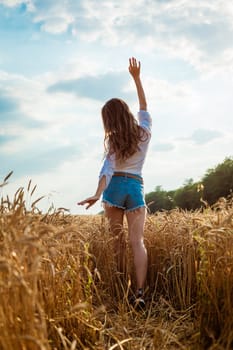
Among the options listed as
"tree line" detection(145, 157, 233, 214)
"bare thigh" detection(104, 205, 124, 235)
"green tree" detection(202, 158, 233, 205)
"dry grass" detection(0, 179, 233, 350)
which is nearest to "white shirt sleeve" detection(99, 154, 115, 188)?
"bare thigh" detection(104, 205, 124, 235)

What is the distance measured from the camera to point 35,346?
2.40 m

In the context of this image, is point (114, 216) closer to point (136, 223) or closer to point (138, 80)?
point (136, 223)

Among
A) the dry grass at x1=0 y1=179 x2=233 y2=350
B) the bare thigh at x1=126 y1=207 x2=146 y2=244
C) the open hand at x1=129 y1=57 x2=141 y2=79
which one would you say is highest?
the open hand at x1=129 y1=57 x2=141 y2=79

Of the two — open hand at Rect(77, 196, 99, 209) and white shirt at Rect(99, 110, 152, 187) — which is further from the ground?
white shirt at Rect(99, 110, 152, 187)

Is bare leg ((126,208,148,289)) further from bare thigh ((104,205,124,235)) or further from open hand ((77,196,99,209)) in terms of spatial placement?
open hand ((77,196,99,209))

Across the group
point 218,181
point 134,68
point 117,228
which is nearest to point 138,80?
point 134,68

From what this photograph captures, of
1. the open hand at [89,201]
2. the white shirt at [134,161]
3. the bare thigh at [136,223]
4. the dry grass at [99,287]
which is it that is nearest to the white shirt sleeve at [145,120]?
the white shirt at [134,161]

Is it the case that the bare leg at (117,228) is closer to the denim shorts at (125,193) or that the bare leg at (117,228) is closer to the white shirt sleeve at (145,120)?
the denim shorts at (125,193)

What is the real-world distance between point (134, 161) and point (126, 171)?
117 millimetres

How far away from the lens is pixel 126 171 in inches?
190

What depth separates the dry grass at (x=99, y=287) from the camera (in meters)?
2.43

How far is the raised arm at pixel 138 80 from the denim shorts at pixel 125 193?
28.6 inches

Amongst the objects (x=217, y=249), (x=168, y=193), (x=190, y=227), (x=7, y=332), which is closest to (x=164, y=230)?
(x=190, y=227)

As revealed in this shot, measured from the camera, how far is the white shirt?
474 cm
